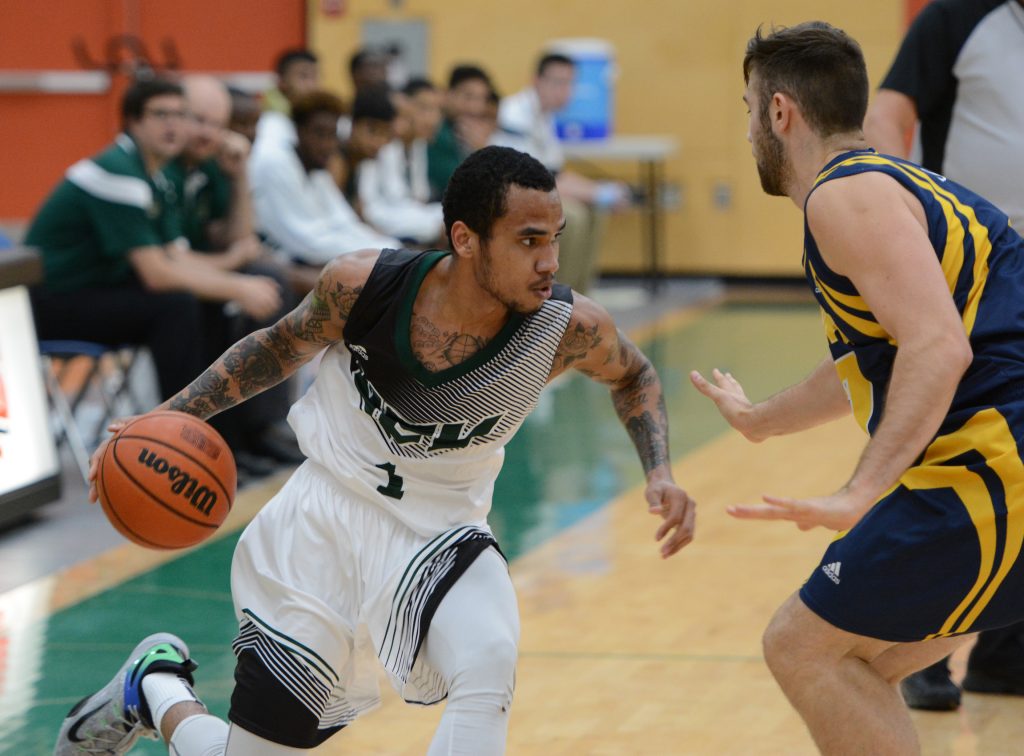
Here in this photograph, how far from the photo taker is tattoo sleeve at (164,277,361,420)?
3.24 meters

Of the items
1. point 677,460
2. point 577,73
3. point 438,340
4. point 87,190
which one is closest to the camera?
point 438,340

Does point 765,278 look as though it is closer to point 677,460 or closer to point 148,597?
point 677,460

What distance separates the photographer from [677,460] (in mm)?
7652

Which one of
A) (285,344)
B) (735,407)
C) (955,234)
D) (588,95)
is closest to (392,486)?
(285,344)

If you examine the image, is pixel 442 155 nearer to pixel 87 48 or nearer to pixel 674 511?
pixel 87 48

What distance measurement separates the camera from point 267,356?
3361 mm

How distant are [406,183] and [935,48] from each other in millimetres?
6671

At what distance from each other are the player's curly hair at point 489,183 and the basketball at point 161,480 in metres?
0.79

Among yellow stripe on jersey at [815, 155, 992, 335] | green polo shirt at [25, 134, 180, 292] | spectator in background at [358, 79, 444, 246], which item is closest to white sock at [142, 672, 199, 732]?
yellow stripe on jersey at [815, 155, 992, 335]

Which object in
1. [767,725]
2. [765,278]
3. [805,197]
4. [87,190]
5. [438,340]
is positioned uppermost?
[805,197]

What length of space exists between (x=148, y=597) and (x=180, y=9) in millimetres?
11357

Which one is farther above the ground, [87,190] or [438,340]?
[438,340]

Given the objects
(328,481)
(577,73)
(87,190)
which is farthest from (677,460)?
(577,73)

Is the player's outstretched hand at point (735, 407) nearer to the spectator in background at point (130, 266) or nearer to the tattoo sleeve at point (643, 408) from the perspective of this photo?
the tattoo sleeve at point (643, 408)
